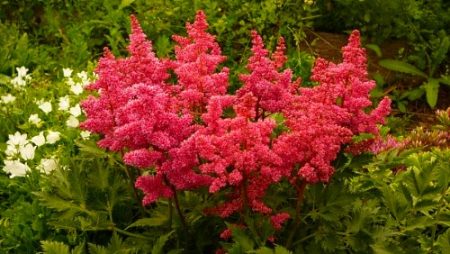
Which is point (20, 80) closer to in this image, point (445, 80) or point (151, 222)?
point (151, 222)

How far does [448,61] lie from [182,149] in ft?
16.0

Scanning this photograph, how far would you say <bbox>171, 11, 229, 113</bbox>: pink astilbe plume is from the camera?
7.47ft

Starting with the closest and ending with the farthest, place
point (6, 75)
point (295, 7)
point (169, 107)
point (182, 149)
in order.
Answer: point (182, 149)
point (169, 107)
point (6, 75)
point (295, 7)

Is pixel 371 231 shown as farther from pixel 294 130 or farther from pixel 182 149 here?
pixel 182 149

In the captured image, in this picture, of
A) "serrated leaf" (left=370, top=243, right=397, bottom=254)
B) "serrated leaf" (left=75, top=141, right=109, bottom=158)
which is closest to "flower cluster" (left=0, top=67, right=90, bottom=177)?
"serrated leaf" (left=75, top=141, right=109, bottom=158)

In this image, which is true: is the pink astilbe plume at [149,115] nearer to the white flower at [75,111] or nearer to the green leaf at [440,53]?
the white flower at [75,111]

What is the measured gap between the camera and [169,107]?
6.91 feet

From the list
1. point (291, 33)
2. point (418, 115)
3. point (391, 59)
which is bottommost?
point (418, 115)

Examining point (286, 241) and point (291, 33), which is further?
point (291, 33)

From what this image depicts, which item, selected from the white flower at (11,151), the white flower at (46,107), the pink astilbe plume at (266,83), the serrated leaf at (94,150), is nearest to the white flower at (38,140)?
the white flower at (11,151)

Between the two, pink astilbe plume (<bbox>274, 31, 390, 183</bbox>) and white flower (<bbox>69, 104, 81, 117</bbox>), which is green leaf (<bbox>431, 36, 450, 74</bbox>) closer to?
white flower (<bbox>69, 104, 81, 117</bbox>)

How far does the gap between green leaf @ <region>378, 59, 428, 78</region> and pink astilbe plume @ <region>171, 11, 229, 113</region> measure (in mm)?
3716

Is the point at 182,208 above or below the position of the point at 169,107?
below

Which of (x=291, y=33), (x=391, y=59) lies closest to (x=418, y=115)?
(x=391, y=59)
